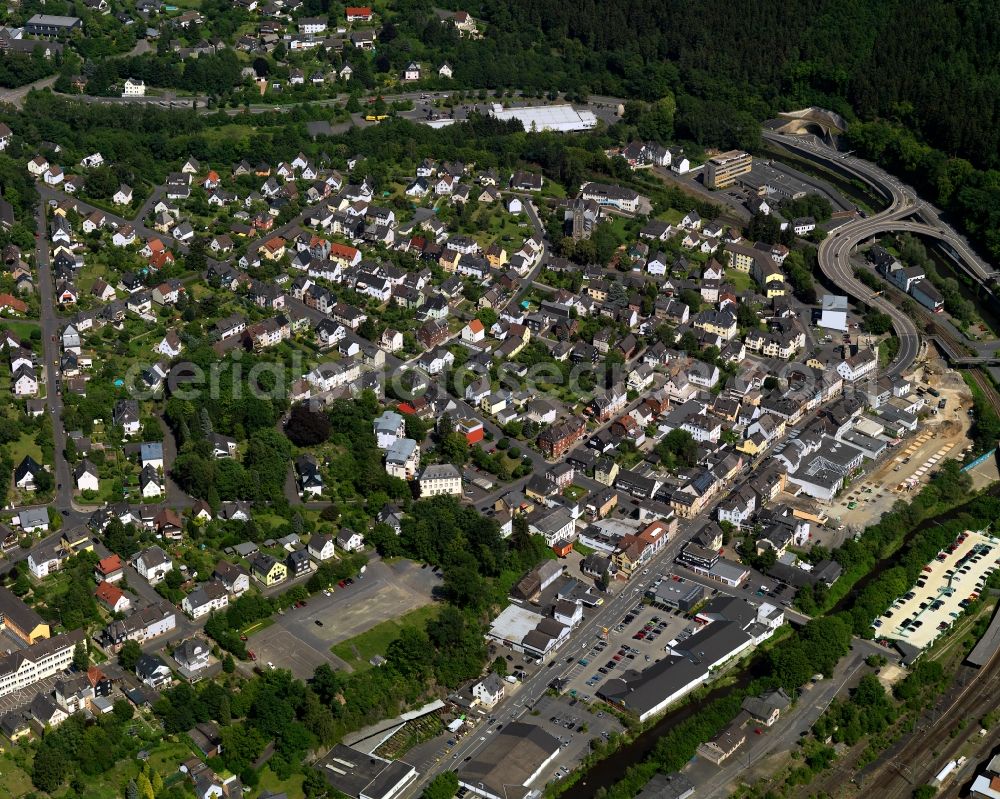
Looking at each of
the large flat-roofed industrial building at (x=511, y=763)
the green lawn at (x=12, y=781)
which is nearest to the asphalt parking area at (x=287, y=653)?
the large flat-roofed industrial building at (x=511, y=763)

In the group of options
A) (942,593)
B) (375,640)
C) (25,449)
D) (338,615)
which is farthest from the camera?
(25,449)

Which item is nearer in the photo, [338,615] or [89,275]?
[338,615]

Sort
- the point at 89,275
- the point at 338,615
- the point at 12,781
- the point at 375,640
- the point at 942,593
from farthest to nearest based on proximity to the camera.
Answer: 1. the point at 89,275
2. the point at 942,593
3. the point at 338,615
4. the point at 375,640
5. the point at 12,781

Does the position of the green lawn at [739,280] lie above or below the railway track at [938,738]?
above

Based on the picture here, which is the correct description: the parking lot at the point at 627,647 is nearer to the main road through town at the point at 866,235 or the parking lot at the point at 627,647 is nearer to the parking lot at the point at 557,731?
the parking lot at the point at 557,731

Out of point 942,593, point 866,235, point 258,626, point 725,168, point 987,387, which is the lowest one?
point 258,626

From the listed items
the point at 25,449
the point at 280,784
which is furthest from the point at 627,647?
the point at 25,449

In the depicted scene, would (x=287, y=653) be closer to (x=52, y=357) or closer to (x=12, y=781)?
(x=12, y=781)

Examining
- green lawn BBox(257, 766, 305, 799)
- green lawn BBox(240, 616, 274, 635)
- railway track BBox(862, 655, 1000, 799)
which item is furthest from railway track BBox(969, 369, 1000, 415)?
green lawn BBox(257, 766, 305, 799)
